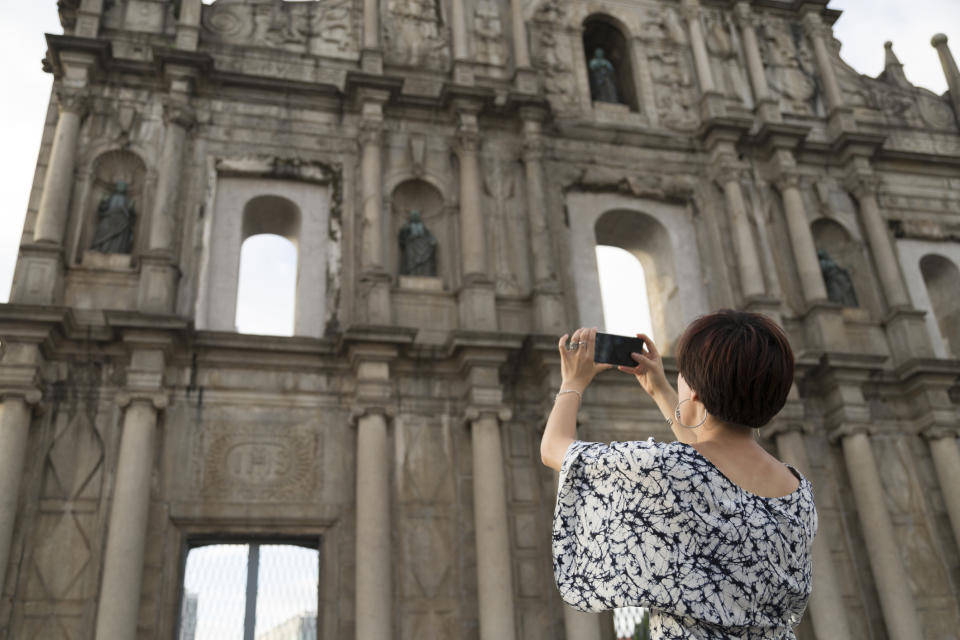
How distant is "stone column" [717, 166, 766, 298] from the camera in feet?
40.1

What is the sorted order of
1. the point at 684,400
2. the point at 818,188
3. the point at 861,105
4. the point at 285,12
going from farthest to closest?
the point at 861,105 → the point at 818,188 → the point at 285,12 → the point at 684,400

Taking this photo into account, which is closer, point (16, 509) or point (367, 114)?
point (16, 509)

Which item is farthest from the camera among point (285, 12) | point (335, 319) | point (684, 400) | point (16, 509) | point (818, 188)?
point (818, 188)

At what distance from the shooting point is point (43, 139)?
36.1 ft

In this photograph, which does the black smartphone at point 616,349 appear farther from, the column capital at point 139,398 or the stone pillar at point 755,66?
the stone pillar at point 755,66

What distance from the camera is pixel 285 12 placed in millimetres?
12938

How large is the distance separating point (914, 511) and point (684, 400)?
36.0 feet

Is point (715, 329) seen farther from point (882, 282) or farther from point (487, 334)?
point (882, 282)

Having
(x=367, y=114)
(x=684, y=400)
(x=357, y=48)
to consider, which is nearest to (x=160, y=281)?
(x=367, y=114)

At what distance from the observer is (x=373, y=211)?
1122cm

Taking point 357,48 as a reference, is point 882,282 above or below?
below

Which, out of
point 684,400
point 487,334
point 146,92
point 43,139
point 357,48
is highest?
point 357,48

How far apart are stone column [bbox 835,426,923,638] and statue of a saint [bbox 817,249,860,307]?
2.44 meters

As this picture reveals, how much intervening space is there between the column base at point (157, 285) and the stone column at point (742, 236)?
7638 millimetres
